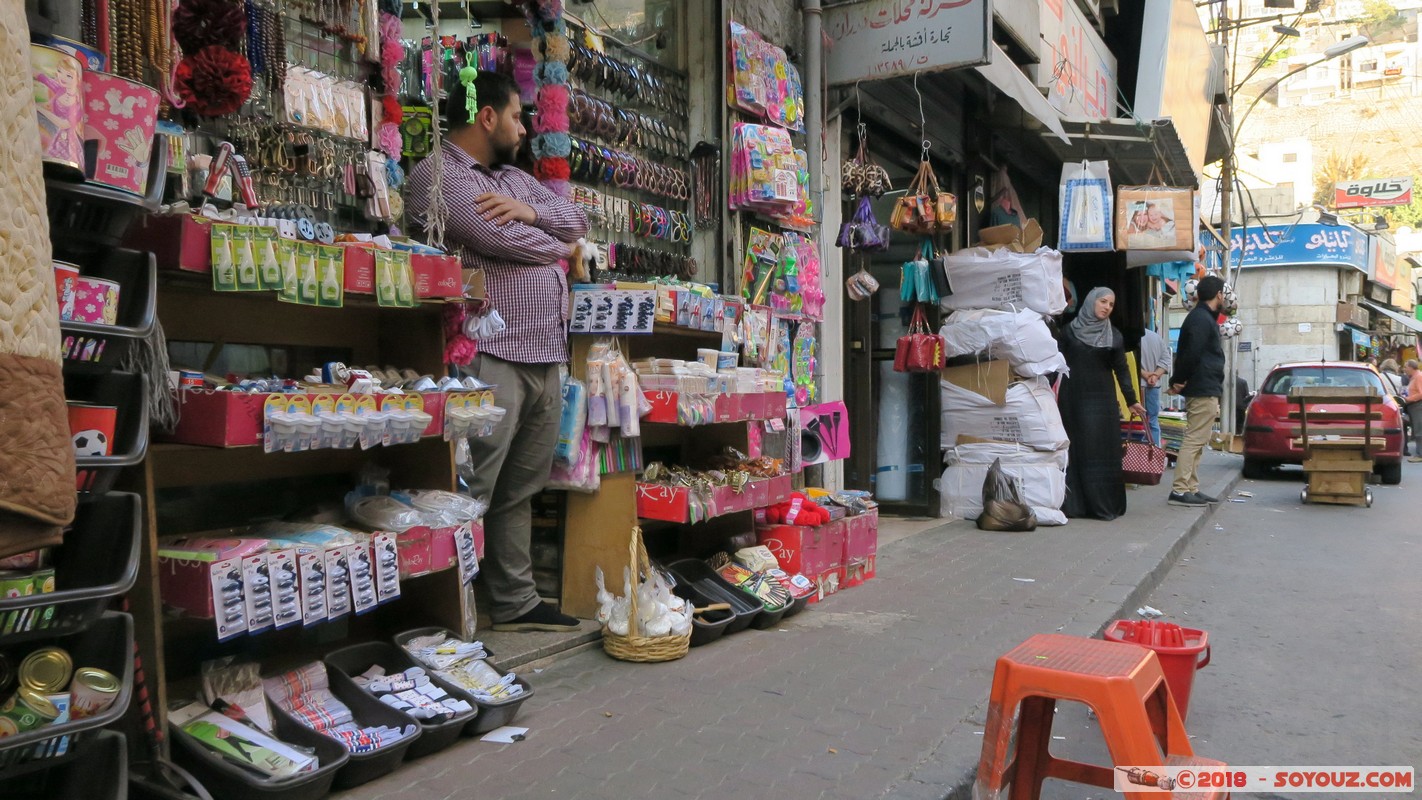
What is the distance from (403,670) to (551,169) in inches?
90.4

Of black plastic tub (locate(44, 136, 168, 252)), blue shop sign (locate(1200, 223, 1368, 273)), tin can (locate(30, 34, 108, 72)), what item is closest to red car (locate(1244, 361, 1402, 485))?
black plastic tub (locate(44, 136, 168, 252))

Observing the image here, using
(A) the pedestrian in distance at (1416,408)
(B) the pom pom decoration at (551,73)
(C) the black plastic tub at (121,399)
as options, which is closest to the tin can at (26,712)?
(C) the black plastic tub at (121,399)

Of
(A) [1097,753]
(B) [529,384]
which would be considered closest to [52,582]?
(B) [529,384]

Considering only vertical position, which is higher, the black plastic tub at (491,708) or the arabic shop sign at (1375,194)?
the arabic shop sign at (1375,194)

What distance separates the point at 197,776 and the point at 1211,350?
10243mm

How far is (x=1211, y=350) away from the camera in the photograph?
34.4 ft

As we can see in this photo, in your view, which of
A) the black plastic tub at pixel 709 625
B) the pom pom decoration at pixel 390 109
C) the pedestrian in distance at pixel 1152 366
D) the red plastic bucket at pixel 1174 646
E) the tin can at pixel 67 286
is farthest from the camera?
the pedestrian in distance at pixel 1152 366

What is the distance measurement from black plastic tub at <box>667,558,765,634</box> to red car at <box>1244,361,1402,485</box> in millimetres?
11721

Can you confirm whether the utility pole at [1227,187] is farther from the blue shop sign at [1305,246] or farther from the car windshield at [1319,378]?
the blue shop sign at [1305,246]

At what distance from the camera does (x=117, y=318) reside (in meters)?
2.32

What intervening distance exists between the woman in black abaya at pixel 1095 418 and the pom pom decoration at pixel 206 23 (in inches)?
319

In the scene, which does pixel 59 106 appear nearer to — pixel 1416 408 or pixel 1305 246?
pixel 1416 408

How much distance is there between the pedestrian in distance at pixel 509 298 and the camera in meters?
4.08

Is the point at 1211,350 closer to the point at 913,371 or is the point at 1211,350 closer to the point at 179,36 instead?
the point at 913,371
